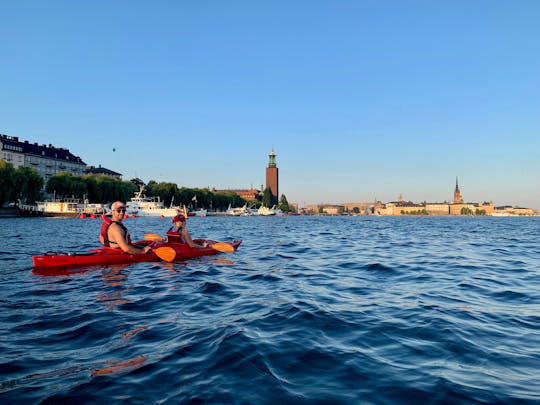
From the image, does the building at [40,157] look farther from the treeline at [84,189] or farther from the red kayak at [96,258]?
the red kayak at [96,258]

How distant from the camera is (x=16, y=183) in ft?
204

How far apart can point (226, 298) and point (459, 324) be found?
15.7 ft

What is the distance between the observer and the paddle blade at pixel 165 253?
46.9 ft

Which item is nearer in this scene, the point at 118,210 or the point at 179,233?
the point at 118,210

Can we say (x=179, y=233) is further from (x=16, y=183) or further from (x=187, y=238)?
(x=16, y=183)

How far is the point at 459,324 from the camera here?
6.63 m

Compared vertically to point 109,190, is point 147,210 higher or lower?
lower

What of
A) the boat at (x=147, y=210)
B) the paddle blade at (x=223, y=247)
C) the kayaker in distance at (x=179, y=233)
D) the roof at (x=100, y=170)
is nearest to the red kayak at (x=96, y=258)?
the kayaker in distance at (x=179, y=233)

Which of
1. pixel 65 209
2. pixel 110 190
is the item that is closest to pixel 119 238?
pixel 65 209

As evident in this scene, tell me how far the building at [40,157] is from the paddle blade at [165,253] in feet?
319

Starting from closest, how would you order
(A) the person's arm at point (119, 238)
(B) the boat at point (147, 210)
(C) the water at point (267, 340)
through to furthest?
→ 1. (C) the water at point (267, 340)
2. (A) the person's arm at point (119, 238)
3. (B) the boat at point (147, 210)

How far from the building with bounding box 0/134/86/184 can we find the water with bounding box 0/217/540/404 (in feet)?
337

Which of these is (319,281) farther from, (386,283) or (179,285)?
(179,285)

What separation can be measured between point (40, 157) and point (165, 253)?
354ft
